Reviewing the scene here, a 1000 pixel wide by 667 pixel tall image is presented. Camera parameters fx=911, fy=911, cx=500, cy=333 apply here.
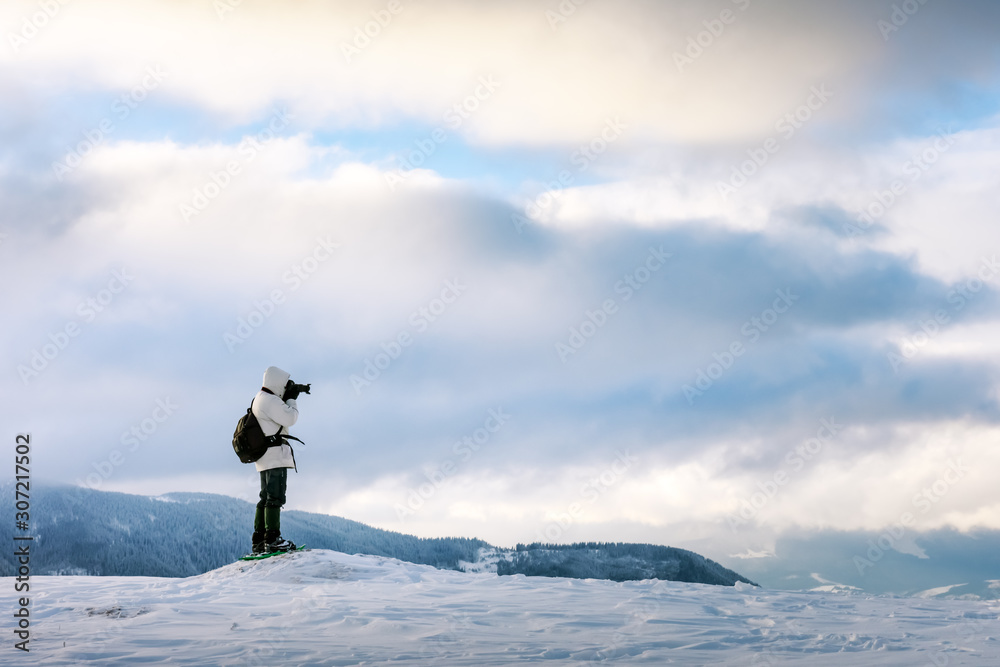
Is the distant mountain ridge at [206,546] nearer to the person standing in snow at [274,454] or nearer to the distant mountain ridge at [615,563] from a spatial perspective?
the distant mountain ridge at [615,563]

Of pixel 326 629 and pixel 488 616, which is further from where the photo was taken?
pixel 488 616

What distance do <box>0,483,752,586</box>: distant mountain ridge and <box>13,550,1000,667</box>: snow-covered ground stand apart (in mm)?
73041

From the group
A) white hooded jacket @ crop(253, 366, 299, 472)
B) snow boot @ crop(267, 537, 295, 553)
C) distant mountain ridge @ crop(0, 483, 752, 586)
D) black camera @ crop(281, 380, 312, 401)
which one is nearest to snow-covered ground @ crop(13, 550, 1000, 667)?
snow boot @ crop(267, 537, 295, 553)

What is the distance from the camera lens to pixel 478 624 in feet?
39.5

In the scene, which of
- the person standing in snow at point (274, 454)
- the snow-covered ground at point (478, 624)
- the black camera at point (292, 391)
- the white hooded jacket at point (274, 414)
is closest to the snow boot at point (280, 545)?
the person standing in snow at point (274, 454)

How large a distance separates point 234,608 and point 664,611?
6162 mm

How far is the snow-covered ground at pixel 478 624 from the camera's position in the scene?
404 inches

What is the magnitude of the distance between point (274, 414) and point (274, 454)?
84 cm

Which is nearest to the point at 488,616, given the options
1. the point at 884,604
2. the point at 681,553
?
the point at 884,604

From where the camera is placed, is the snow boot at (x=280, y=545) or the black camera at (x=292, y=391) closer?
the black camera at (x=292, y=391)

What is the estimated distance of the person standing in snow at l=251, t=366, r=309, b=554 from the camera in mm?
18109

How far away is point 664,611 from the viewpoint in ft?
42.8

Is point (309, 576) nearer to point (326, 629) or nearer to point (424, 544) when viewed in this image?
point (326, 629)

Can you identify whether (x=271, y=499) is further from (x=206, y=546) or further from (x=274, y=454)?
(x=206, y=546)
